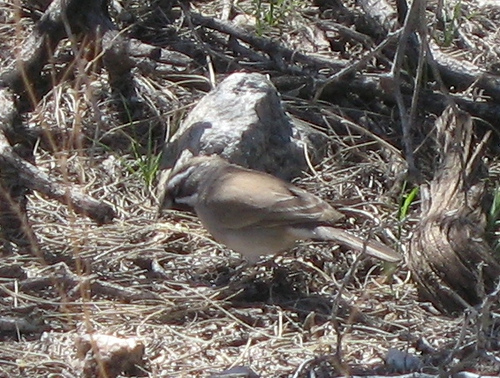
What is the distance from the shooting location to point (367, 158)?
255 inches

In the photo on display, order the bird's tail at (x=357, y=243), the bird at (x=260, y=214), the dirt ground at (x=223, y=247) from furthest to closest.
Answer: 1. the bird at (x=260, y=214)
2. the bird's tail at (x=357, y=243)
3. the dirt ground at (x=223, y=247)

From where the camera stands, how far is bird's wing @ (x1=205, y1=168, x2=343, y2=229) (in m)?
5.35

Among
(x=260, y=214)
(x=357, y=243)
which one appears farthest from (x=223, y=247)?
(x=357, y=243)

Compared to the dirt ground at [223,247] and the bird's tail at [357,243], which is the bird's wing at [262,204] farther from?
the dirt ground at [223,247]

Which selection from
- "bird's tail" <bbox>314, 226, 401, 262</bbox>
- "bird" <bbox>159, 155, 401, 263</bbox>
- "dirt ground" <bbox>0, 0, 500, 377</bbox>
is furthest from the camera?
"bird" <bbox>159, 155, 401, 263</bbox>

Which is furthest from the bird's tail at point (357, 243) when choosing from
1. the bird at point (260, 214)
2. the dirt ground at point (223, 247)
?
the dirt ground at point (223, 247)

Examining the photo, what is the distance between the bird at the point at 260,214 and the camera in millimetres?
5324

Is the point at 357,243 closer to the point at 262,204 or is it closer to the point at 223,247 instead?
the point at 262,204

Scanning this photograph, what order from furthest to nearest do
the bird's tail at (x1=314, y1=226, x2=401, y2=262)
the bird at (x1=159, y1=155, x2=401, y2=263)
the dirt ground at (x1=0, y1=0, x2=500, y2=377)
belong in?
the bird at (x1=159, y1=155, x2=401, y2=263) < the bird's tail at (x1=314, y1=226, x2=401, y2=262) < the dirt ground at (x1=0, y1=0, x2=500, y2=377)

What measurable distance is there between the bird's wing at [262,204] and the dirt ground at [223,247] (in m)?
0.28

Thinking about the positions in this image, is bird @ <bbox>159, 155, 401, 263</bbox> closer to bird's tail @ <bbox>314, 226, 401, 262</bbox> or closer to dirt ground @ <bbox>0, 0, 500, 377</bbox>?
bird's tail @ <bbox>314, 226, 401, 262</bbox>

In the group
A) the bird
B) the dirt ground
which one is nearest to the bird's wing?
the bird

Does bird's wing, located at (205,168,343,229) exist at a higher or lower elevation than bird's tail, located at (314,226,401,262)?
higher

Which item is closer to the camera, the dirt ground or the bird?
the dirt ground
